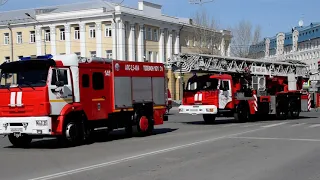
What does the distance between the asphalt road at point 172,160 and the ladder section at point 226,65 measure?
8893 mm

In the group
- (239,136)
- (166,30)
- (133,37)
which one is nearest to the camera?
(239,136)

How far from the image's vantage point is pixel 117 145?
1488cm

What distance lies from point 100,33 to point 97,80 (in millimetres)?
46648

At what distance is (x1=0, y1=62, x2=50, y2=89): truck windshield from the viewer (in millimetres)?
13898

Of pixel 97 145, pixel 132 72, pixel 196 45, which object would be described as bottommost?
pixel 97 145

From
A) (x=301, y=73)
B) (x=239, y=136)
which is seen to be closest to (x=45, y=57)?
(x=239, y=136)

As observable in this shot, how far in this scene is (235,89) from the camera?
25203 millimetres

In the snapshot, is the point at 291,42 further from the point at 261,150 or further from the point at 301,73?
the point at 261,150

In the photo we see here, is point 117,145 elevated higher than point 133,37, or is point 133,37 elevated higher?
point 133,37

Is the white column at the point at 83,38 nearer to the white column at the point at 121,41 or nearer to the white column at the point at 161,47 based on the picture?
the white column at the point at 121,41

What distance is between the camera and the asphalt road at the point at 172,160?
9.31m

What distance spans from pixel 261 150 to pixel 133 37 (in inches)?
1970

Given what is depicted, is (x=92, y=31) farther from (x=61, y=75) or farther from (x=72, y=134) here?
(x=72, y=134)

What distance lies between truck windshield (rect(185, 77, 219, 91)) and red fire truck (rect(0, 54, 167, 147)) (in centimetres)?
736
